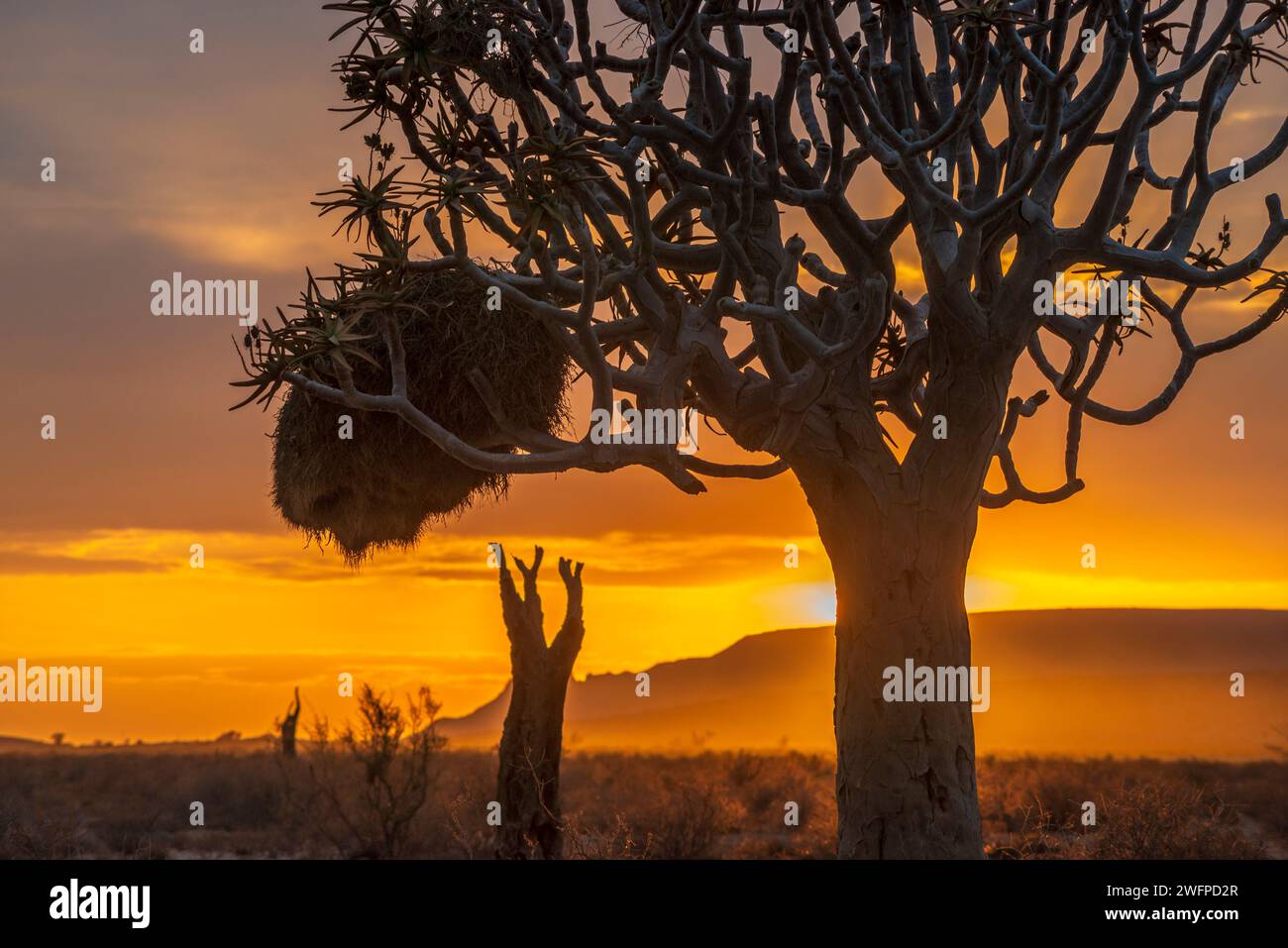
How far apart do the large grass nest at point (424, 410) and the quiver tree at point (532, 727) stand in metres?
3.99

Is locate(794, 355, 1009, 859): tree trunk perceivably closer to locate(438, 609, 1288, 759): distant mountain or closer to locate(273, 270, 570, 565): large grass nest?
locate(273, 270, 570, 565): large grass nest

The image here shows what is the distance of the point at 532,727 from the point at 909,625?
6293mm

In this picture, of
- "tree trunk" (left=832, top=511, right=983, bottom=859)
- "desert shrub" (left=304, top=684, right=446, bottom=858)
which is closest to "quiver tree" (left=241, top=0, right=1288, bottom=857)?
"tree trunk" (left=832, top=511, right=983, bottom=859)

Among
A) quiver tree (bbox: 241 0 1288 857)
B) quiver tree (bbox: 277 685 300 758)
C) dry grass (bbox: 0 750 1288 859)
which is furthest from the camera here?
quiver tree (bbox: 277 685 300 758)

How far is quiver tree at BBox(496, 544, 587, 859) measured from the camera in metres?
15.6

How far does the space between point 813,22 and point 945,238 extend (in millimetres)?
2372

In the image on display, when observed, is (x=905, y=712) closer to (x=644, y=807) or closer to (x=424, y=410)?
(x=424, y=410)

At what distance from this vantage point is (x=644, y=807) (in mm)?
24203

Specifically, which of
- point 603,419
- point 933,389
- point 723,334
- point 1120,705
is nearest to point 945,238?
point 933,389

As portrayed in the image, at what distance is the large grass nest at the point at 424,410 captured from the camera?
454 inches

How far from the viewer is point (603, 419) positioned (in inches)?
402

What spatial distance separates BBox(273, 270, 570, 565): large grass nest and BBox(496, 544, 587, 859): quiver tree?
3.99 metres

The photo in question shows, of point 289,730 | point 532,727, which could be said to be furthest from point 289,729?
point 532,727
